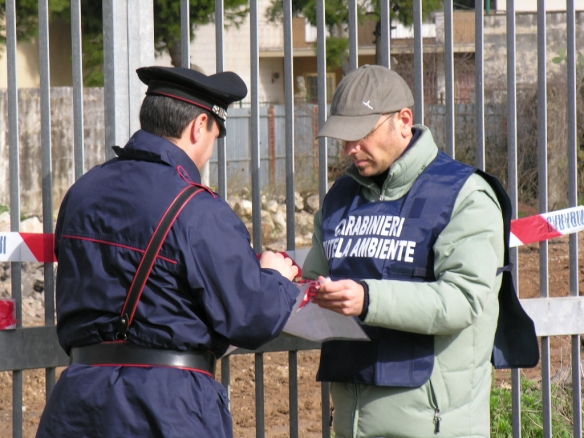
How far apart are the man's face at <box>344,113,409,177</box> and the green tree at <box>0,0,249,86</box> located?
10.3 meters

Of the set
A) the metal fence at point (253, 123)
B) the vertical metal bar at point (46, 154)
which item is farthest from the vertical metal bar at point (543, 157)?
the vertical metal bar at point (46, 154)

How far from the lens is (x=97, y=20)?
45.4ft

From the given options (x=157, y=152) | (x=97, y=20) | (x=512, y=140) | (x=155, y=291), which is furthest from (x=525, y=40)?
(x=155, y=291)

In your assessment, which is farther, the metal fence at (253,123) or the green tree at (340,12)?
the green tree at (340,12)

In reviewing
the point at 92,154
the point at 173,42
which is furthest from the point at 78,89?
the point at 173,42

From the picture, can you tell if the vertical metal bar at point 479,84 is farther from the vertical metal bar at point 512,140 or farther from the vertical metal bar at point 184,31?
the vertical metal bar at point 184,31

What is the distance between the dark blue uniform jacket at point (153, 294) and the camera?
235 cm

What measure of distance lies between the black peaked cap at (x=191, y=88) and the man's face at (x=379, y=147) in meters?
0.46

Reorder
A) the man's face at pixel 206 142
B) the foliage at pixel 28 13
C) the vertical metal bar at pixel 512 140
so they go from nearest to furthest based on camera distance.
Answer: the man's face at pixel 206 142, the vertical metal bar at pixel 512 140, the foliage at pixel 28 13

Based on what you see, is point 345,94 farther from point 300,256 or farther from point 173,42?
point 173,42

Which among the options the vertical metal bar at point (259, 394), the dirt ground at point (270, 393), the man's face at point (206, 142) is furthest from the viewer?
the dirt ground at point (270, 393)

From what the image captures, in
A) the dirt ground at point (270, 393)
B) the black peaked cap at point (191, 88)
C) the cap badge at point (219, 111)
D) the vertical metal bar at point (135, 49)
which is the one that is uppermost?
the vertical metal bar at point (135, 49)

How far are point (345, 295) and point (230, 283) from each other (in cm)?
36

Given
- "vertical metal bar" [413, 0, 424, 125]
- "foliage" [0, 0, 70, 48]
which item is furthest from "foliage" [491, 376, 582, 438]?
"foliage" [0, 0, 70, 48]
